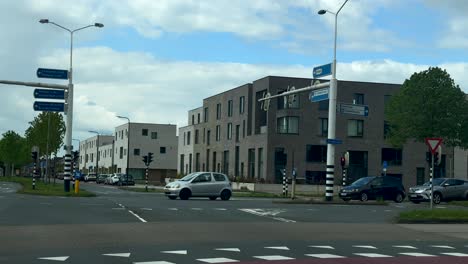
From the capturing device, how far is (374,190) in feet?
131

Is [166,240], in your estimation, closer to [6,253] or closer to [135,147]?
[6,253]

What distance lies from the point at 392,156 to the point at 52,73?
4448 cm

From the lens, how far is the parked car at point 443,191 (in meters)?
39.0

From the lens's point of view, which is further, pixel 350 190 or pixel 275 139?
pixel 275 139

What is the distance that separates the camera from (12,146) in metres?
104

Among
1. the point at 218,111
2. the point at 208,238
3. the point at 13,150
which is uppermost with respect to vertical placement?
the point at 218,111

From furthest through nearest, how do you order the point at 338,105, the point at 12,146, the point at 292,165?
the point at 12,146
the point at 292,165
the point at 338,105

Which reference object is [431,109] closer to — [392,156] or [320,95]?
[320,95]

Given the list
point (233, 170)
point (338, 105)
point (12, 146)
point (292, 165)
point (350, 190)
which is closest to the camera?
point (338, 105)

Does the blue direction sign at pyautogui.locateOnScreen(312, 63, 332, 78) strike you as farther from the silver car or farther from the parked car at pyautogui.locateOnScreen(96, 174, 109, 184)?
the parked car at pyautogui.locateOnScreen(96, 174, 109, 184)

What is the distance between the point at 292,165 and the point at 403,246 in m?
55.6

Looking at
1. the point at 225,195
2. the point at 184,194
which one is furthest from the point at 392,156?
the point at 184,194

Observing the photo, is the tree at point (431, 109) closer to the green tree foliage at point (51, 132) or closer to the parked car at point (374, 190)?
the parked car at point (374, 190)

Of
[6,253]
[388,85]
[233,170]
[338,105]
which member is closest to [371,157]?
[388,85]
